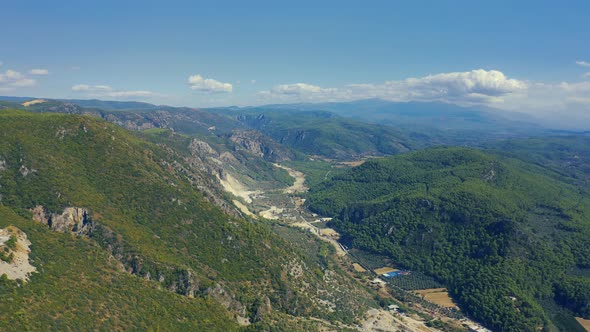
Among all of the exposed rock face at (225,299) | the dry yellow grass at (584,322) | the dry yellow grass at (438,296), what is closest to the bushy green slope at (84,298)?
the exposed rock face at (225,299)

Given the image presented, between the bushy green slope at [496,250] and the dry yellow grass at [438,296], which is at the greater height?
the bushy green slope at [496,250]

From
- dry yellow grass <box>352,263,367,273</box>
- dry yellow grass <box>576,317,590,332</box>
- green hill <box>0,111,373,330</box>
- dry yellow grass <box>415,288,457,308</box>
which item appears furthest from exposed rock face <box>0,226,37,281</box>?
dry yellow grass <box>576,317,590,332</box>

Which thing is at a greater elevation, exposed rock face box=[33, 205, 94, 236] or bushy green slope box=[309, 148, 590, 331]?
exposed rock face box=[33, 205, 94, 236]

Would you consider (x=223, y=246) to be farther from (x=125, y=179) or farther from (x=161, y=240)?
(x=125, y=179)

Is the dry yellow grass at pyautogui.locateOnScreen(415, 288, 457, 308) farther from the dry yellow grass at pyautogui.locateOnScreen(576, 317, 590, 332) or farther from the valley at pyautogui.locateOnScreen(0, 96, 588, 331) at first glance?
the dry yellow grass at pyautogui.locateOnScreen(576, 317, 590, 332)

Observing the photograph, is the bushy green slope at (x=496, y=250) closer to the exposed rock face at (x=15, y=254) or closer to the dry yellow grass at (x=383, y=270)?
the dry yellow grass at (x=383, y=270)

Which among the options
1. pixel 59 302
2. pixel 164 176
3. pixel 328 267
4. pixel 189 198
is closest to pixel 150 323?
pixel 59 302
